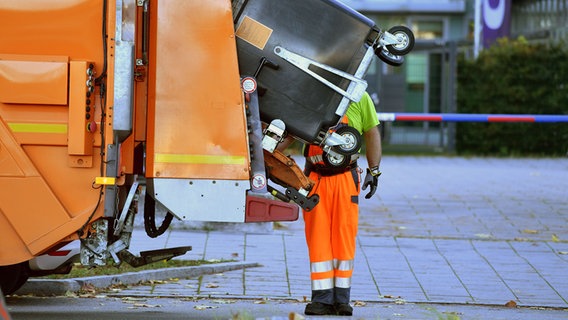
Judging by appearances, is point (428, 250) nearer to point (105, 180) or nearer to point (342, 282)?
point (342, 282)

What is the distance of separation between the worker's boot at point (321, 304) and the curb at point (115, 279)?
1.78 meters

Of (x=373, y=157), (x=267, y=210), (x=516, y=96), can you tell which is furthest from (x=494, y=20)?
(x=267, y=210)

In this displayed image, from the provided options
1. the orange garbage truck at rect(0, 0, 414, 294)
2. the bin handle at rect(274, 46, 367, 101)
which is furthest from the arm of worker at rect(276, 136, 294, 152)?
the bin handle at rect(274, 46, 367, 101)

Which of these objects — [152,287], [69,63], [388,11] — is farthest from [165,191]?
[388,11]

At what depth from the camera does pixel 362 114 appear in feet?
25.9

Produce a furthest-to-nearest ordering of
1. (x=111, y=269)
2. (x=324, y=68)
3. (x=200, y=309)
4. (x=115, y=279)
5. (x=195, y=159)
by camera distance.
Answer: (x=111, y=269), (x=115, y=279), (x=200, y=309), (x=324, y=68), (x=195, y=159)

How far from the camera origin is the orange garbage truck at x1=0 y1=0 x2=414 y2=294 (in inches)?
264

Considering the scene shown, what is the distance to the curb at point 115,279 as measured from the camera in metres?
8.55

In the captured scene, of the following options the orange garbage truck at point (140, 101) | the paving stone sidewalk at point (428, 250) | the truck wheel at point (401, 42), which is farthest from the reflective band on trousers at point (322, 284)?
the truck wheel at point (401, 42)

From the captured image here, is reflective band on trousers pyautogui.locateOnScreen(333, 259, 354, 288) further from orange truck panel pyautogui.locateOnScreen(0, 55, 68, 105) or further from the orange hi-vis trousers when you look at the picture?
orange truck panel pyautogui.locateOnScreen(0, 55, 68, 105)

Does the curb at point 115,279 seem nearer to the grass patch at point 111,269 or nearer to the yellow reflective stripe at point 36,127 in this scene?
the grass patch at point 111,269

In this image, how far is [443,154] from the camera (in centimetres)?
2214

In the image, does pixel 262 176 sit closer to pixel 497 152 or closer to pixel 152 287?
pixel 152 287

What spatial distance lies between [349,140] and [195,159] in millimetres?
1048
